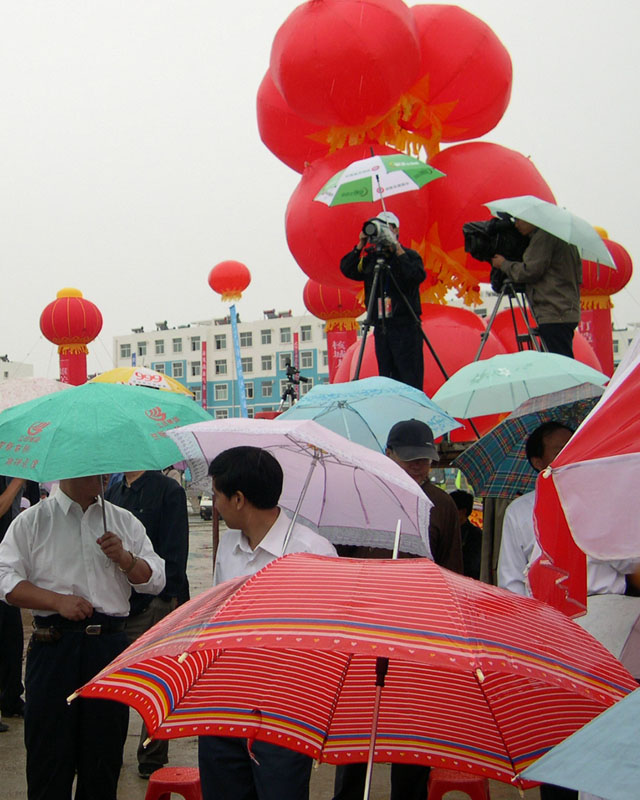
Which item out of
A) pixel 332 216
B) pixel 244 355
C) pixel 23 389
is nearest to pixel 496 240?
pixel 332 216

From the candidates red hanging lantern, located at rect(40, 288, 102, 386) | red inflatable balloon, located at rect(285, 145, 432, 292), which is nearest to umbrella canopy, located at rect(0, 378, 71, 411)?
red inflatable balloon, located at rect(285, 145, 432, 292)

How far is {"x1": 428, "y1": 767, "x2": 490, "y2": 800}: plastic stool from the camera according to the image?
3.42 metres

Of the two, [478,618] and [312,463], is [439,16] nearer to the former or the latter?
[312,463]

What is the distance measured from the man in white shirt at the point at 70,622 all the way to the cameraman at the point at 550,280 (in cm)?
347

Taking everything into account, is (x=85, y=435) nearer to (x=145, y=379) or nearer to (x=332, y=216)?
(x=145, y=379)

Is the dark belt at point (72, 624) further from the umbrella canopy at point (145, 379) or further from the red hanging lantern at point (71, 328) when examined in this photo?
the red hanging lantern at point (71, 328)

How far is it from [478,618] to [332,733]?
756 mm

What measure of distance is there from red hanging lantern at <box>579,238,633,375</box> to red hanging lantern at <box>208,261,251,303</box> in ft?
19.5

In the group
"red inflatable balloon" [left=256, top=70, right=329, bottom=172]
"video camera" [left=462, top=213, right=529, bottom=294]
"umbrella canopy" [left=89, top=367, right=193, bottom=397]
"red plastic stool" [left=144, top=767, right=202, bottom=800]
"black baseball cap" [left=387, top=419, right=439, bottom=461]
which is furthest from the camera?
"red inflatable balloon" [left=256, top=70, right=329, bottom=172]

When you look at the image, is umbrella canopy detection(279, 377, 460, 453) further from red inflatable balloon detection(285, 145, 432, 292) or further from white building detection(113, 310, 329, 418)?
white building detection(113, 310, 329, 418)

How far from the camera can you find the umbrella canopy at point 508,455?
422 centimetres

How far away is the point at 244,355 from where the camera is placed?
65.4 metres

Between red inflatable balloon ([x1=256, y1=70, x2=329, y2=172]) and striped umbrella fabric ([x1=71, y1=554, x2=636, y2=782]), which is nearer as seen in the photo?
striped umbrella fabric ([x1=71, y1=554, x2=636, y2=782])

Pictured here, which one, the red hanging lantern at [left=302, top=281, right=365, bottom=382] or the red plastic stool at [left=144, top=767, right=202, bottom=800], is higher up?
the red hanging lantern at [left=302, top=281, right=365, bottom=382]
